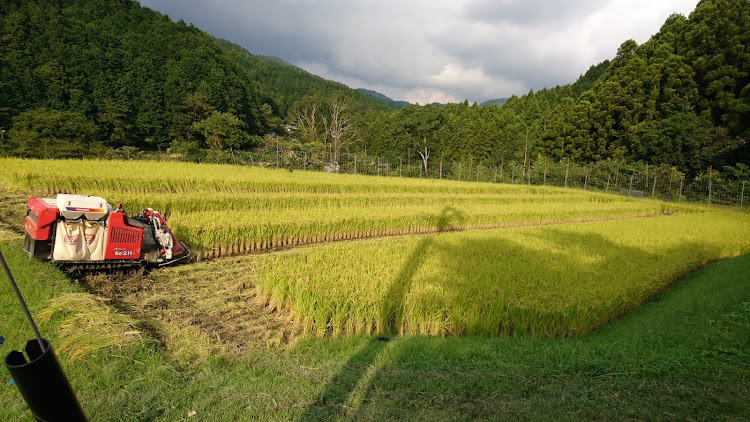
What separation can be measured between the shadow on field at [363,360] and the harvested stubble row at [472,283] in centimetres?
3

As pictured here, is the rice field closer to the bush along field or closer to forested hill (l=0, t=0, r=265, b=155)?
the bush along field

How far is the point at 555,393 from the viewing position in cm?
295

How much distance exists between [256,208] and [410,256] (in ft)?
22.4

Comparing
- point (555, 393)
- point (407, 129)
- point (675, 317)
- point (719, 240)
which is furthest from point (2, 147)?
point (407, 129)

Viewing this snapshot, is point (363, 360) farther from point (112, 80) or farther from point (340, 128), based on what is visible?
point (112, 80)

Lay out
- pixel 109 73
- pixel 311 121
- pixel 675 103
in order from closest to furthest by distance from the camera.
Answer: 1. pixel 675 103
2. pixel 109 73
3. pixel 311 121

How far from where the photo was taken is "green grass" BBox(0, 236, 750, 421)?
2.67 metres

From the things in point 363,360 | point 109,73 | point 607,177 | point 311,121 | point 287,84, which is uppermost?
point 287,84

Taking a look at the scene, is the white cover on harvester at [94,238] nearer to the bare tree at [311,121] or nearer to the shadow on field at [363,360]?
the shadow on field at [363,360]

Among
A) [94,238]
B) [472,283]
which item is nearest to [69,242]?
[94,238]

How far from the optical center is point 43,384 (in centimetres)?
149

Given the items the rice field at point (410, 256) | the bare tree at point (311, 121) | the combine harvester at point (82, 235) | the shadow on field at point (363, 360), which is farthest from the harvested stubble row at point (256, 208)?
the bare tree at point (311, 121)

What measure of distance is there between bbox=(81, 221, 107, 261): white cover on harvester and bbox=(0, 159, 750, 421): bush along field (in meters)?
0.46

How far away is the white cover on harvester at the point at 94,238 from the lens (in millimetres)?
5359
